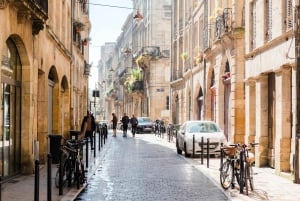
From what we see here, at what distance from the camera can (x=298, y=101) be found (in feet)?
48.6

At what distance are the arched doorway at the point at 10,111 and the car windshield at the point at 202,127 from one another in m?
9.64

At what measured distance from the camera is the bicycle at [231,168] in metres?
13.0

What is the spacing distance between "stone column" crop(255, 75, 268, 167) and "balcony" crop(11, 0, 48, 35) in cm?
725

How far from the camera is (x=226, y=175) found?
13.4m

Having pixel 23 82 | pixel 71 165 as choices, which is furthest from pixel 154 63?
pixel 71 165

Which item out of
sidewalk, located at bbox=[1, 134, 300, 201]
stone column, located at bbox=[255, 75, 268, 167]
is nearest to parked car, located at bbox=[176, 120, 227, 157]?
stone column, located at bbox=[255, 75, 268, 167]

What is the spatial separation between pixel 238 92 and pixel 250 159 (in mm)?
12638

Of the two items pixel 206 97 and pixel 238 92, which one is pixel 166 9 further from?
pixel 238 92

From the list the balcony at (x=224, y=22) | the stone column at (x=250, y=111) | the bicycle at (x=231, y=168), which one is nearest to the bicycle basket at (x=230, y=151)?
the bicycle at (x=231, y=168)

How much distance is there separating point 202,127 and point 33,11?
35.4ft

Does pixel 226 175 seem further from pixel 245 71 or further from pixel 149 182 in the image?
pixel 245 71

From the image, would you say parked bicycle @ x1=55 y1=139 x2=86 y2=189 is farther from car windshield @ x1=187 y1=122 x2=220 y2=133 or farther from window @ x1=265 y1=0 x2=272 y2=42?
car windshield @ x1=187 y1=122 x2=220 y2=133

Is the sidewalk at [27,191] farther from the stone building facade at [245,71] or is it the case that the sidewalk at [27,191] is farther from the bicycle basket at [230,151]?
the stone building facade at [245,71]

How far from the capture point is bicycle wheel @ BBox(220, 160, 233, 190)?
13289mm
